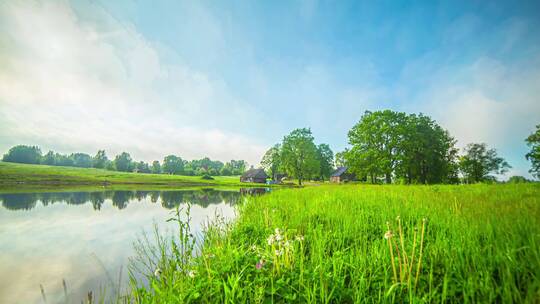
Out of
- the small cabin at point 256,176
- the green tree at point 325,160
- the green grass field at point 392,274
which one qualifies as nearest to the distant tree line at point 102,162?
the small cabin at point 256,176

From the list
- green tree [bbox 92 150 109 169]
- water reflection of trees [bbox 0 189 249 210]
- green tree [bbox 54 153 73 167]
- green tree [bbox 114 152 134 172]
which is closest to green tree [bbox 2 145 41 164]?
green tree [bbox 54 153 73 167]

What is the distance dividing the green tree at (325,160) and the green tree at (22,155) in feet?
401

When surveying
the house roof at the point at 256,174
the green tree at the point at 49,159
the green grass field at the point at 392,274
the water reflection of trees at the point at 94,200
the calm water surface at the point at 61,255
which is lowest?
the water reflection of trees at the point at 94,200

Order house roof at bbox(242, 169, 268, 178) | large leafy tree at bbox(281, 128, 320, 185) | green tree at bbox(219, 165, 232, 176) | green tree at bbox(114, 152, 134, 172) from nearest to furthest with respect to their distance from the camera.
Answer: large leafy tree at bbox(281, 128, 320, 185), house roof at bbox(242, 169, 268, 178), green tree at bbox(114, 152, 134, 172), green tree at bbox(219, 165, 232, 176)

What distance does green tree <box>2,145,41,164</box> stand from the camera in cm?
8112

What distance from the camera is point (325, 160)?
255 feet

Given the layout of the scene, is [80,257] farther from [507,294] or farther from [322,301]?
[507,294]

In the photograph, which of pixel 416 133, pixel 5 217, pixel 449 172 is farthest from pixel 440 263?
pixel 449 172

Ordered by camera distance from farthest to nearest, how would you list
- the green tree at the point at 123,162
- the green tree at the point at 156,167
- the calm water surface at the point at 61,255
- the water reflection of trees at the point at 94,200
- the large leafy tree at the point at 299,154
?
the green tree at the point at 156,167 → the green tree at the point at 123,162 → the large leafy tree at the point at 299,154 → the water reflection of trees at the point at 94,200 → the calm water surface at the point at 61,255

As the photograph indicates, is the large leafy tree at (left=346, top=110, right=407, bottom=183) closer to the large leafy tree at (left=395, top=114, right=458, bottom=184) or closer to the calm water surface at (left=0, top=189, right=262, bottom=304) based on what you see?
the large leafy tree at (left=395, top=114, right=458, bottom=184)

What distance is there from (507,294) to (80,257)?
10.2 meters

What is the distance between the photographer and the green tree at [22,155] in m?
81.1

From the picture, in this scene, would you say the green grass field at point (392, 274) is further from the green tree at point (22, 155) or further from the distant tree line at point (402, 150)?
the green tree at point (22, 155)

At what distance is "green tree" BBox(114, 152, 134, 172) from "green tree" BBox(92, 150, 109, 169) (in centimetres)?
721
